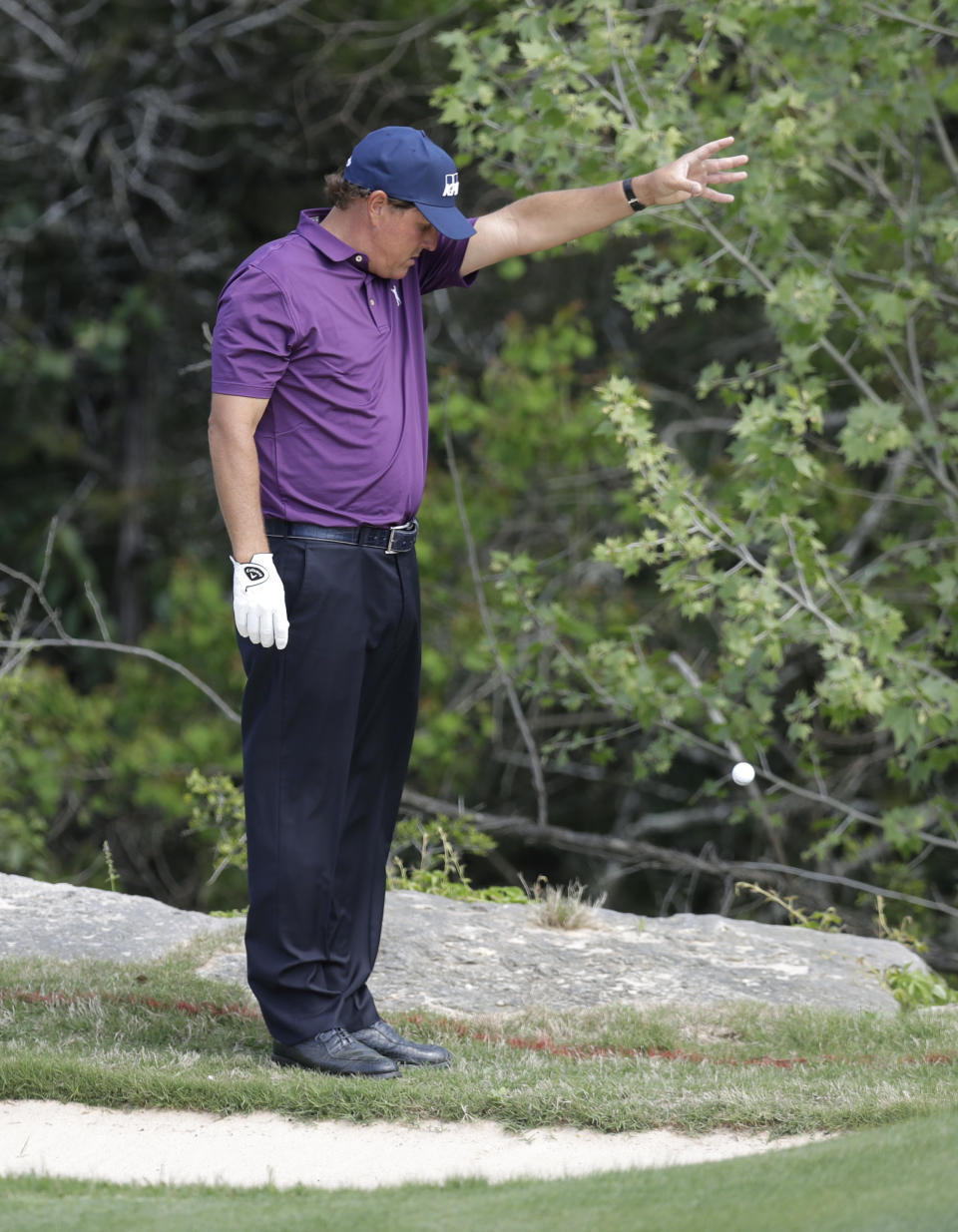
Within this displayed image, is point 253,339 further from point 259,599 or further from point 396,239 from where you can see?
point 259,599

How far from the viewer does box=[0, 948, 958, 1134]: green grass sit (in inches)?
161

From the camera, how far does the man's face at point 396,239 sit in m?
4.31

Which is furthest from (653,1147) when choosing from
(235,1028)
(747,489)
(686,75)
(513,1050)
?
(686,75)

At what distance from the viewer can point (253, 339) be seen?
4137 millimetres

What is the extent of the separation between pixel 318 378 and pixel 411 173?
569 millimetres

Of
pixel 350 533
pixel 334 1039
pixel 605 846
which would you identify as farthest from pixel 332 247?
pixel 605 846

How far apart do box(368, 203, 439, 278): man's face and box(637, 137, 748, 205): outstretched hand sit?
0.65 meters

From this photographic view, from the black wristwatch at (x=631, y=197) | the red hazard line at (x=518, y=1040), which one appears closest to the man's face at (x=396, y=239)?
the black wristwatch at (x=631, y=197)

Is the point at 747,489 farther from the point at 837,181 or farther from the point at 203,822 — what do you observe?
the point at 837,181

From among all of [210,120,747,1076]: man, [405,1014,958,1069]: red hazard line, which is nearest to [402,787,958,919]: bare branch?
[405,1014,958,1069]: red hazard line

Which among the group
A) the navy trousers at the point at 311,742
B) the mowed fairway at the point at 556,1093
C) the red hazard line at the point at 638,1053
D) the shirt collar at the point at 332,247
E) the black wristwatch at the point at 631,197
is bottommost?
the red hazard line at the point at 638,1053

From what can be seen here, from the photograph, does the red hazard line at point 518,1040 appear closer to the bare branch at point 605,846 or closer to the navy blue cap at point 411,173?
the navy blue cap at point 411,173

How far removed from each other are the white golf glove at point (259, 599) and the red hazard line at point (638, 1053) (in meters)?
1.48

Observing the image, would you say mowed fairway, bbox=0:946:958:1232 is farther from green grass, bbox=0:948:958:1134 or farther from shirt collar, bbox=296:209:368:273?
shirt collar, bbox=296:209:368:273
